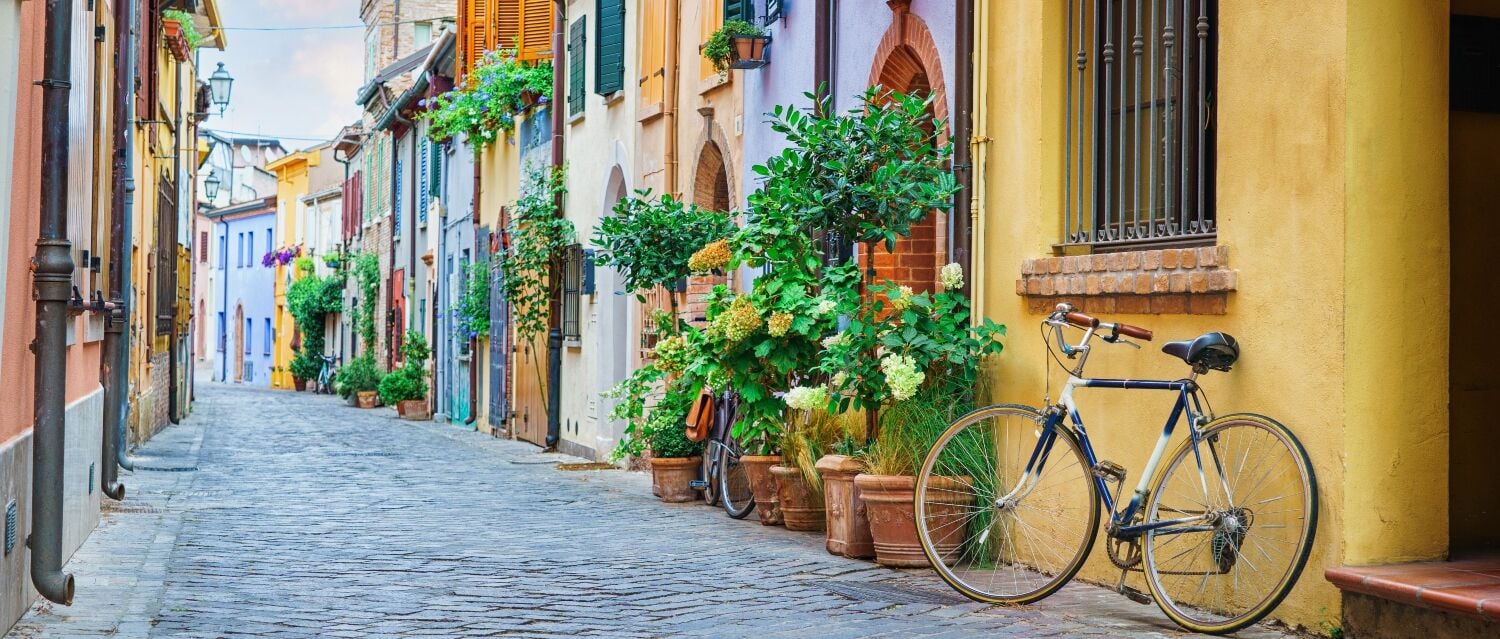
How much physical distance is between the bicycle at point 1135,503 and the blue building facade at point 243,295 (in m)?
49.0

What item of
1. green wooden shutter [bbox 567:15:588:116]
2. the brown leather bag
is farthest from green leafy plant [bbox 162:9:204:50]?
the brown leather bag

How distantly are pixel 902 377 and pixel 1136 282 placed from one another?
4.63 ft

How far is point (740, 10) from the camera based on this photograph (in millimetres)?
12734

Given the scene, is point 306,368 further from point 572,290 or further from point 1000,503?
point 1000,503

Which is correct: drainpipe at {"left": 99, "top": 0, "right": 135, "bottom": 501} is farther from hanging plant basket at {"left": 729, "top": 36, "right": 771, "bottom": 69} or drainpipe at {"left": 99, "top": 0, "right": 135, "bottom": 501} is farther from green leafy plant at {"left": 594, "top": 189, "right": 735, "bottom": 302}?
hanging plant basket at {"left": 729, "top": 36, "right": 771, "bottom": 69}

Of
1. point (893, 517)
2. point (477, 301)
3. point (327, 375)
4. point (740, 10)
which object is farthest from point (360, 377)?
point (893, 517)

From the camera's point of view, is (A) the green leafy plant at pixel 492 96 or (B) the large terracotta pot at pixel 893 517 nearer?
(B) the large terracotta pot at pixel 893 517

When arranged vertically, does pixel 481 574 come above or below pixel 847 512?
below

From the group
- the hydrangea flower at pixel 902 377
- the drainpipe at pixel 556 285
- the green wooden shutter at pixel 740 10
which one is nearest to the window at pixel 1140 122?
the hydrangea flower at pixel 902 377

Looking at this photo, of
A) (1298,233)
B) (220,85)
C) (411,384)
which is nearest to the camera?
(1298,233)

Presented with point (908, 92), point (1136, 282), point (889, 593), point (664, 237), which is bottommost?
point (889, 593)

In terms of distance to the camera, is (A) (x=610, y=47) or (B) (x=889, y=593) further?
(A) (x=610, y=47)

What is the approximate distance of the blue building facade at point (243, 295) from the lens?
5631 centimetres

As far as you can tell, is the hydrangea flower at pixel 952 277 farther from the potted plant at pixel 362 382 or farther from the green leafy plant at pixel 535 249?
the potted plant at pixel 362 382
